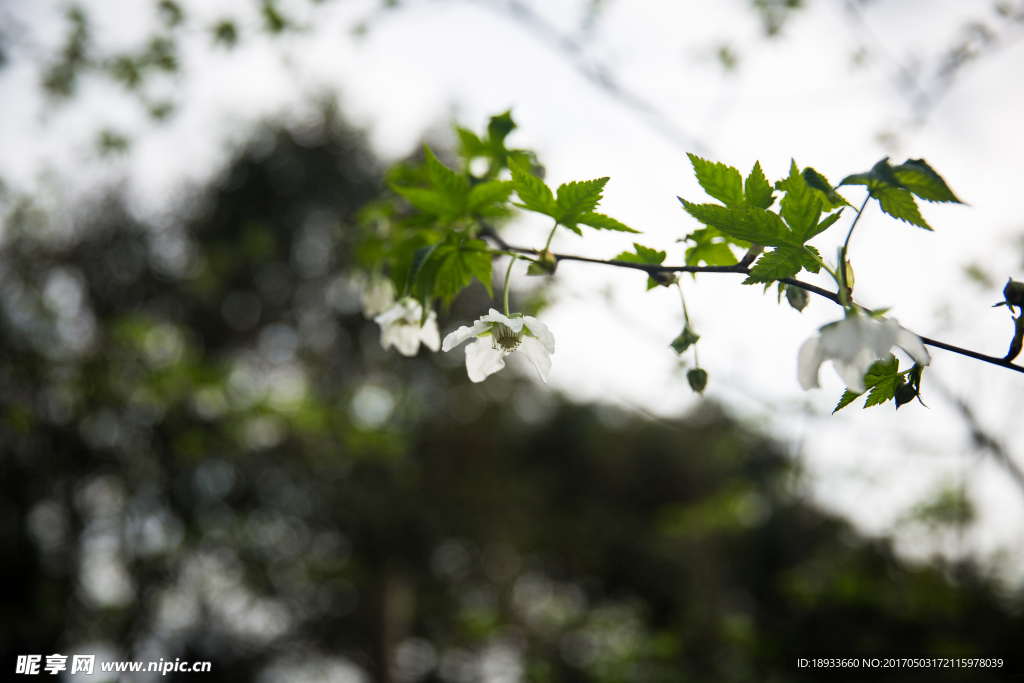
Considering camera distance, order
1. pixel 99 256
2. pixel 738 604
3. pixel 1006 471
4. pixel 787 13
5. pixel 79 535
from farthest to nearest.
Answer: pixel 738 604, pixel 99 256, pixel 79 535, pixel 787 13, pixel 1006 471

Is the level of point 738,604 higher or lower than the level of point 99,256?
lower

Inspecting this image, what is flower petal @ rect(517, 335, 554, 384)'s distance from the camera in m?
0.76

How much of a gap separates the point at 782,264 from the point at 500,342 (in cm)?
42

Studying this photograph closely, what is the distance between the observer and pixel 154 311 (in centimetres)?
557

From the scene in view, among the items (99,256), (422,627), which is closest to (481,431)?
(422,627)

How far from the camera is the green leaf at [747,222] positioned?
23.8 inches

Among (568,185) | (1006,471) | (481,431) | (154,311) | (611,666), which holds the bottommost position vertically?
(611,666)

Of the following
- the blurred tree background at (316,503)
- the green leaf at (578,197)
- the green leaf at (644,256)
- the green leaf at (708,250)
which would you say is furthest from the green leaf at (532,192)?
the blurred tree background at (316,503)

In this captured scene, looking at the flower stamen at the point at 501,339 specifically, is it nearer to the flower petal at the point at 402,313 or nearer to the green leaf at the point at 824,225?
the flower petal at the point at 402,313

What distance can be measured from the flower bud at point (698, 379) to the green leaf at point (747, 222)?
338 millimetres

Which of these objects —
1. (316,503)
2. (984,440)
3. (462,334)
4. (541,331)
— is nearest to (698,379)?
(541,331)

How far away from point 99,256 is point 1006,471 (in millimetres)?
6765

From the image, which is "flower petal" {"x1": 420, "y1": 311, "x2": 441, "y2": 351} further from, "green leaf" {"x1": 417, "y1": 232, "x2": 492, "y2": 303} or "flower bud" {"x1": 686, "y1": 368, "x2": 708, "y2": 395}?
"flower bud" {"x1": 686, "y1": 368, "x2": 708, "y2": 395}

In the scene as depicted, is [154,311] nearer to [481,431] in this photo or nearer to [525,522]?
[481,431]
